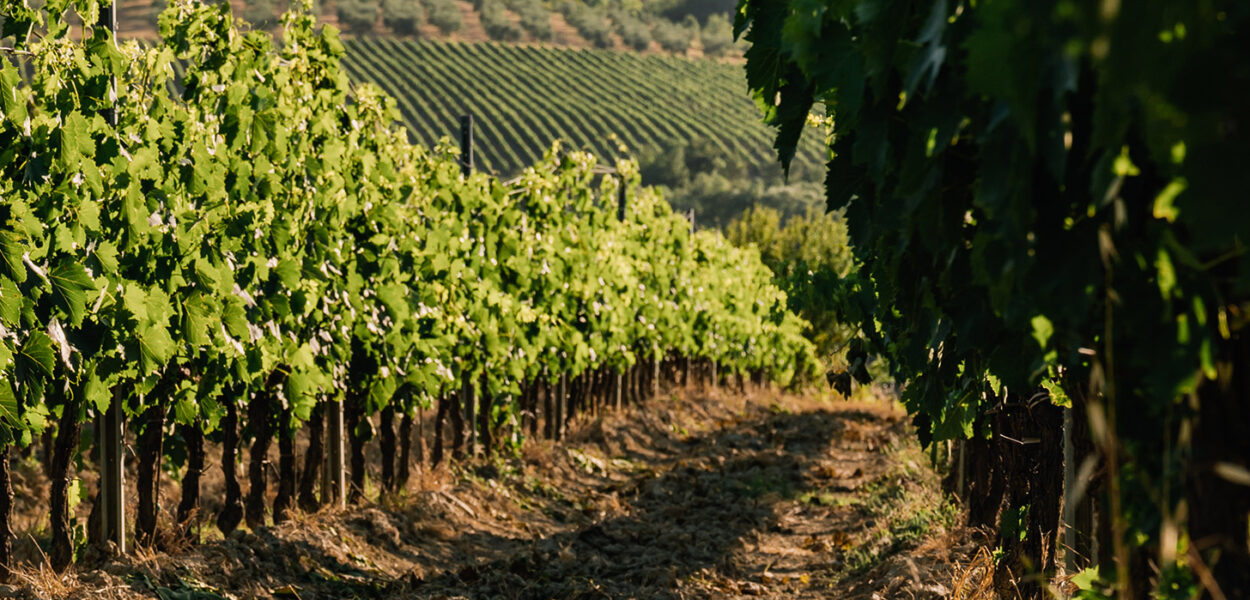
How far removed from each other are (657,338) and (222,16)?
10797mm

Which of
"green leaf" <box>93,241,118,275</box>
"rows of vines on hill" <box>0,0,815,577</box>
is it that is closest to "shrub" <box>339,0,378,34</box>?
"rows of vines on hill" <box>0,0,815,577</box>

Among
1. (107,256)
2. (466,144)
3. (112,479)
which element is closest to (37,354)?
(107,256)

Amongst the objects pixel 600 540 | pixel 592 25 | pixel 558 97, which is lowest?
pixel 600 540

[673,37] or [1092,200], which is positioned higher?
[673,37]

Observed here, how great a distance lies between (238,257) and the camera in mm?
6469

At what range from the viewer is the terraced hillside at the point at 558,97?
67.7 meters

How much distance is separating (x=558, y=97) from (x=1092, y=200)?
3010 inches

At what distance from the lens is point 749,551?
26.7ft

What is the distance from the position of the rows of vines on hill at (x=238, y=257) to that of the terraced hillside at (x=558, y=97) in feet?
171

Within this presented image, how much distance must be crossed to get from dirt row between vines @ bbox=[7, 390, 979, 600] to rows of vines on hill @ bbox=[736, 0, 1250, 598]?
2660 mm

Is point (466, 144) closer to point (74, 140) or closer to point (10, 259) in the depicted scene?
point (74, 140)

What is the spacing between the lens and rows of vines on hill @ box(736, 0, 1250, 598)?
1.36 metres

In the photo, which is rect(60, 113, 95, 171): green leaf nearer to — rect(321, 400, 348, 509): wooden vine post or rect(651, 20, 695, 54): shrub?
rect(321, 400, 348, 509): wooden vine post

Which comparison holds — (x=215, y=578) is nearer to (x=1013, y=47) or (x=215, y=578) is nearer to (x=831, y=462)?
(x=1013, y=47)
